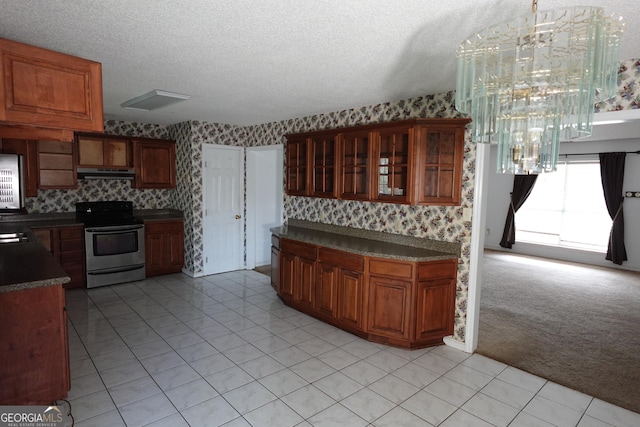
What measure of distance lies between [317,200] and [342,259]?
1.36m

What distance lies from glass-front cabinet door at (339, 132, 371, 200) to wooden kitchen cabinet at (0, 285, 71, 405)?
276cm

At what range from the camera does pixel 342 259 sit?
372cm

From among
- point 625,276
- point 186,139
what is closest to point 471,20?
point 186,139

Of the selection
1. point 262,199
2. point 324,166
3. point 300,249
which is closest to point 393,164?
point 324,166

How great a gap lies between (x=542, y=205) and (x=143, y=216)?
8.17 meters

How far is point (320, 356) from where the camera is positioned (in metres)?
3.24

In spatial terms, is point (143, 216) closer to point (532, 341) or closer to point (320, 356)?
point (320, 356)

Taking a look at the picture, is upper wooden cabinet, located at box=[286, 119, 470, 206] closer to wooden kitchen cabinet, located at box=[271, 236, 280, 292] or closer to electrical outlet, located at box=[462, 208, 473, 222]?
electrical outlet, located at box=[462, 208, 473, 222]

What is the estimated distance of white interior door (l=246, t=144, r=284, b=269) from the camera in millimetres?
6113

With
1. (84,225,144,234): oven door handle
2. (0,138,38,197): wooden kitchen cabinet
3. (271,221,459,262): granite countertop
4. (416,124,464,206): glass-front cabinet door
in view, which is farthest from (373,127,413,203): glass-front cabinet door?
(0,138,38,197): wooden kitchen cabinet

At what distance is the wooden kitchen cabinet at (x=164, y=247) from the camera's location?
18.2ft

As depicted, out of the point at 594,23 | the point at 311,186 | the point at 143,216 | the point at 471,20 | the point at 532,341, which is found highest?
the point at 471,20

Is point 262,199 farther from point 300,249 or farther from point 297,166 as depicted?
point 300,249

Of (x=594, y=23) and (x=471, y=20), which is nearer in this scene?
(x=594, y=23)
